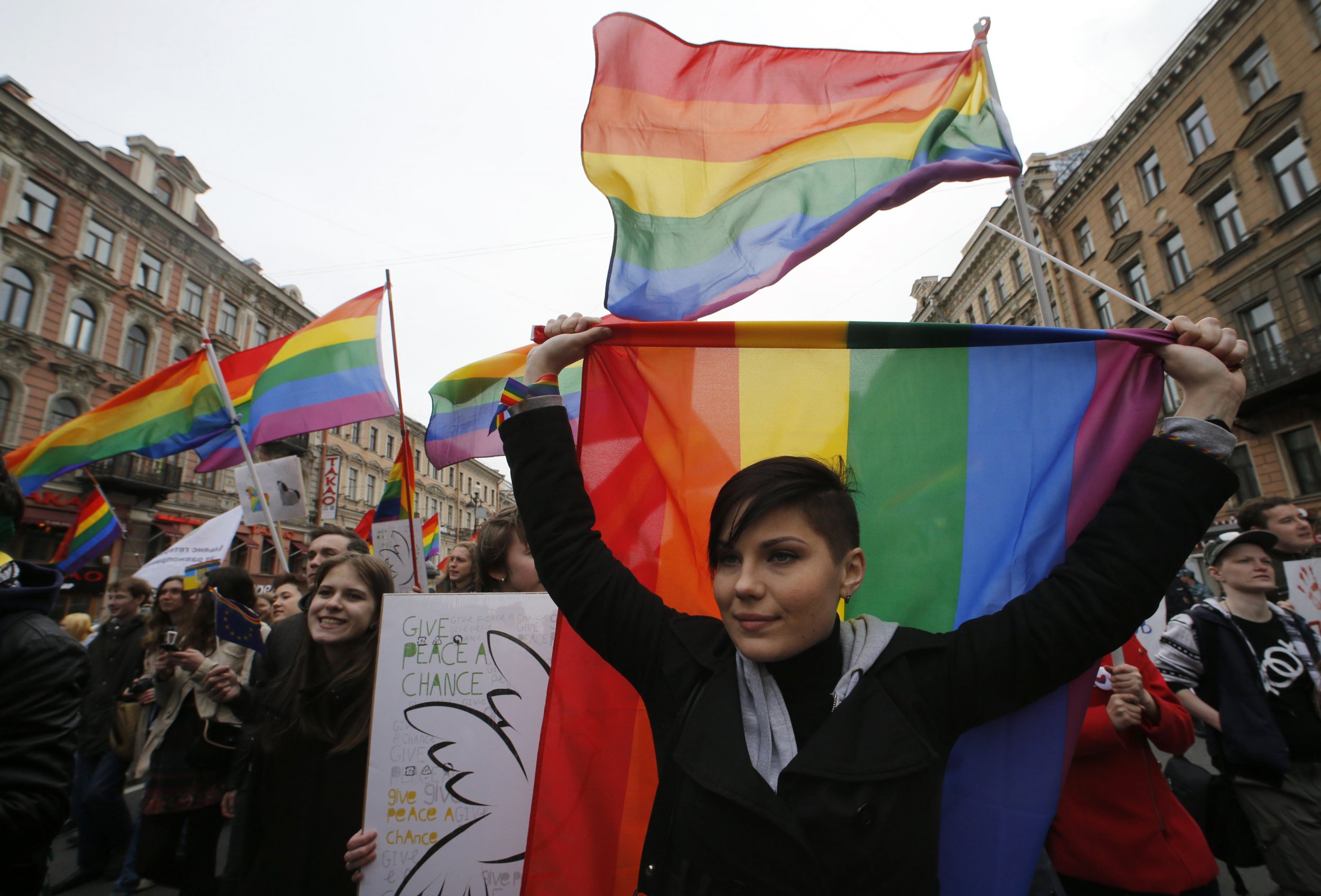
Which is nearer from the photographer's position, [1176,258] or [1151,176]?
[1176,258]

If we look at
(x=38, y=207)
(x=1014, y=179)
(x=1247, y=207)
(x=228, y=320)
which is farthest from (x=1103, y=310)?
(x=38, y=207)

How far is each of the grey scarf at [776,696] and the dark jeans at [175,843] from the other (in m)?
3.43

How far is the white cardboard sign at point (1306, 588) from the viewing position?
4008 mm

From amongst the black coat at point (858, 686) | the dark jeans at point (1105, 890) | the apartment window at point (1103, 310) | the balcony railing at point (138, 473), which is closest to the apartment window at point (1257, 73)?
the apartment window at point (1103, 310)

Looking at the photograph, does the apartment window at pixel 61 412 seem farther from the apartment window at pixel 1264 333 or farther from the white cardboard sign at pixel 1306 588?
the apartment window at pixel 1264 333

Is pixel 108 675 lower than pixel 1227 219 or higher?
lower

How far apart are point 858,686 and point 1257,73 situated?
24914 mm

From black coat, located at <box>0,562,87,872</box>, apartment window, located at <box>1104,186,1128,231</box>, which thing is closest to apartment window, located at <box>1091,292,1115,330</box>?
apartment window, located at <box>1104,186,1128,231</box>

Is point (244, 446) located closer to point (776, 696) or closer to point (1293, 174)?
point (776, 696)

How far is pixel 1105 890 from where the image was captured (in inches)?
93.5

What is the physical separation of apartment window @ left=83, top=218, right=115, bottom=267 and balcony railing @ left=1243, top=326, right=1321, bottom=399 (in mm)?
34341

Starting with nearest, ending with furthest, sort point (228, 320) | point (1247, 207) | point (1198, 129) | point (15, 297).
Result: point (1247, 207) < point (15, 297) < point (1198, 129) < point (228, 320)

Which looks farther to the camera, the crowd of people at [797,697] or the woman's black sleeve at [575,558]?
the woman's black sleeve at [575,558]

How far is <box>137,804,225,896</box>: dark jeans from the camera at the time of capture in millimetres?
3352
